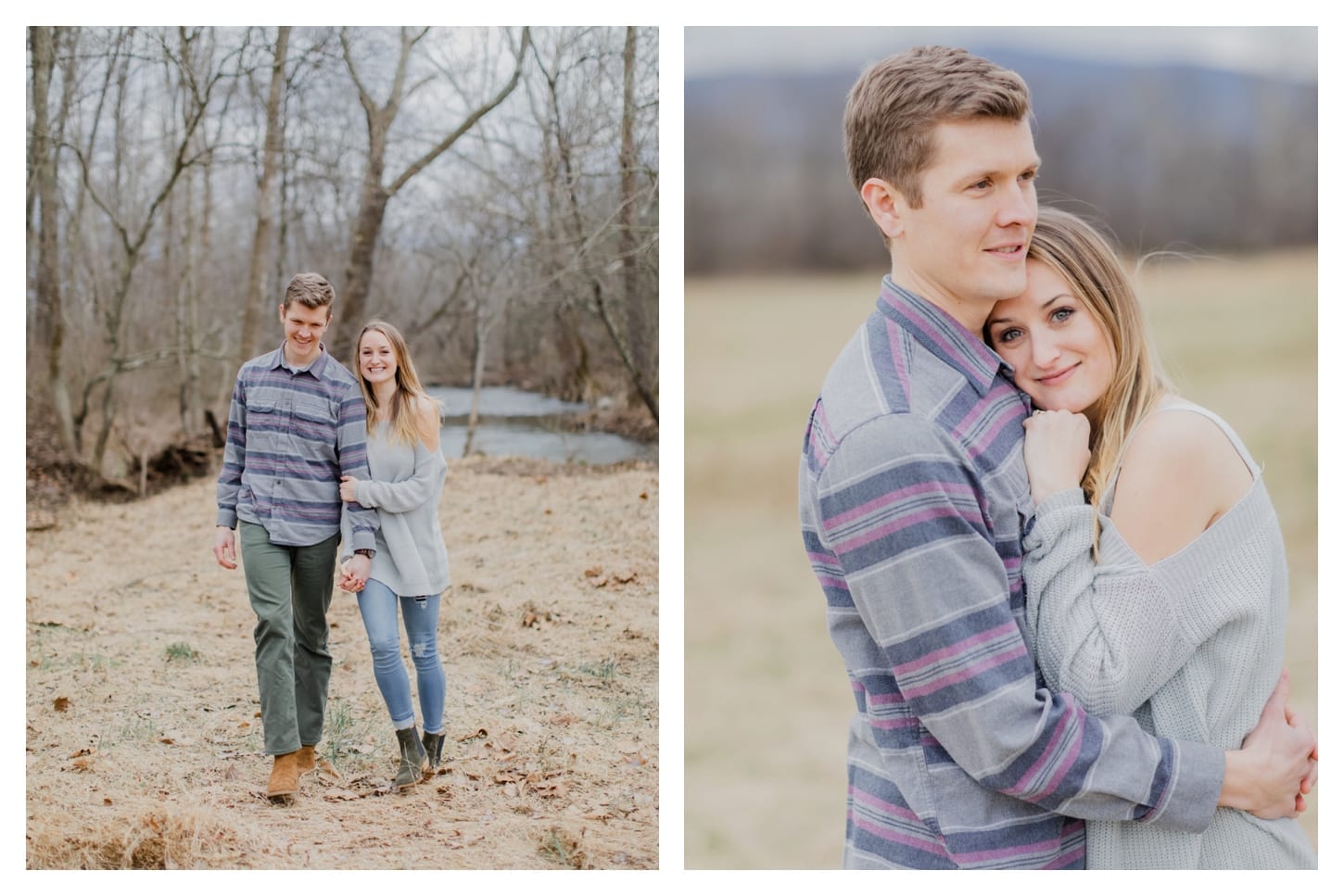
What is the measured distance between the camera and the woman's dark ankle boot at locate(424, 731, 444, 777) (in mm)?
3045

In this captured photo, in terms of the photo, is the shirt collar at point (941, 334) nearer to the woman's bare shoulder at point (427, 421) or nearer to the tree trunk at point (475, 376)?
the woman's bare shoulder at point (427, 421)

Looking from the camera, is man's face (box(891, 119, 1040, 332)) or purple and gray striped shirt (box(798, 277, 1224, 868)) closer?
purple and gray striped shirt (box(798, 277, 1224, 868))

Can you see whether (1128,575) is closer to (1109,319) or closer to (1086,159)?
(1109,319)

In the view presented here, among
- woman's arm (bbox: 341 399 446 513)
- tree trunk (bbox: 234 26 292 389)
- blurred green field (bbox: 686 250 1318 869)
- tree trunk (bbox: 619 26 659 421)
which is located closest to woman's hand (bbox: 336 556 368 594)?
woman's arm (bbox: 341 399 446 513)

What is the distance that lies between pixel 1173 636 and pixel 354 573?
6.26 ft

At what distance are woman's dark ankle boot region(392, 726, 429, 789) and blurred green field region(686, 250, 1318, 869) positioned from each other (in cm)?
218

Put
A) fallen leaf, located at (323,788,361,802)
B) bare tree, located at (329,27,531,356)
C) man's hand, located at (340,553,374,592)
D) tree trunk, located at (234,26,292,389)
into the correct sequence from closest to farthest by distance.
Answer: man's hand, located at (340,553,374,592)
fallen leaf, located at (323,788,361,802)
bare tree, located at (329,27,531,356)
tree trunk, located at (234,26,292,389)

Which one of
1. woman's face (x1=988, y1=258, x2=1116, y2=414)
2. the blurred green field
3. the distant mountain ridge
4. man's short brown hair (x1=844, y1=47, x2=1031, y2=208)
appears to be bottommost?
the blurred green field

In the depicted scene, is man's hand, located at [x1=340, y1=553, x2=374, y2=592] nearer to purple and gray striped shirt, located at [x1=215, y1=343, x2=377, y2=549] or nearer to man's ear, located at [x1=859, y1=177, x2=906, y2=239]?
purple and gray striped shirt, located at [x1=215, y1=343, x2=377, y2=549]

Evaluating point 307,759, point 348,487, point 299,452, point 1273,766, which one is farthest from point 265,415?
point 1273,766

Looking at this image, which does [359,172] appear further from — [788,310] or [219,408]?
[788,310]

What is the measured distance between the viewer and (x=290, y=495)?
9.46 feet

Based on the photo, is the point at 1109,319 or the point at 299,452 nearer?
the point at 1109,319
